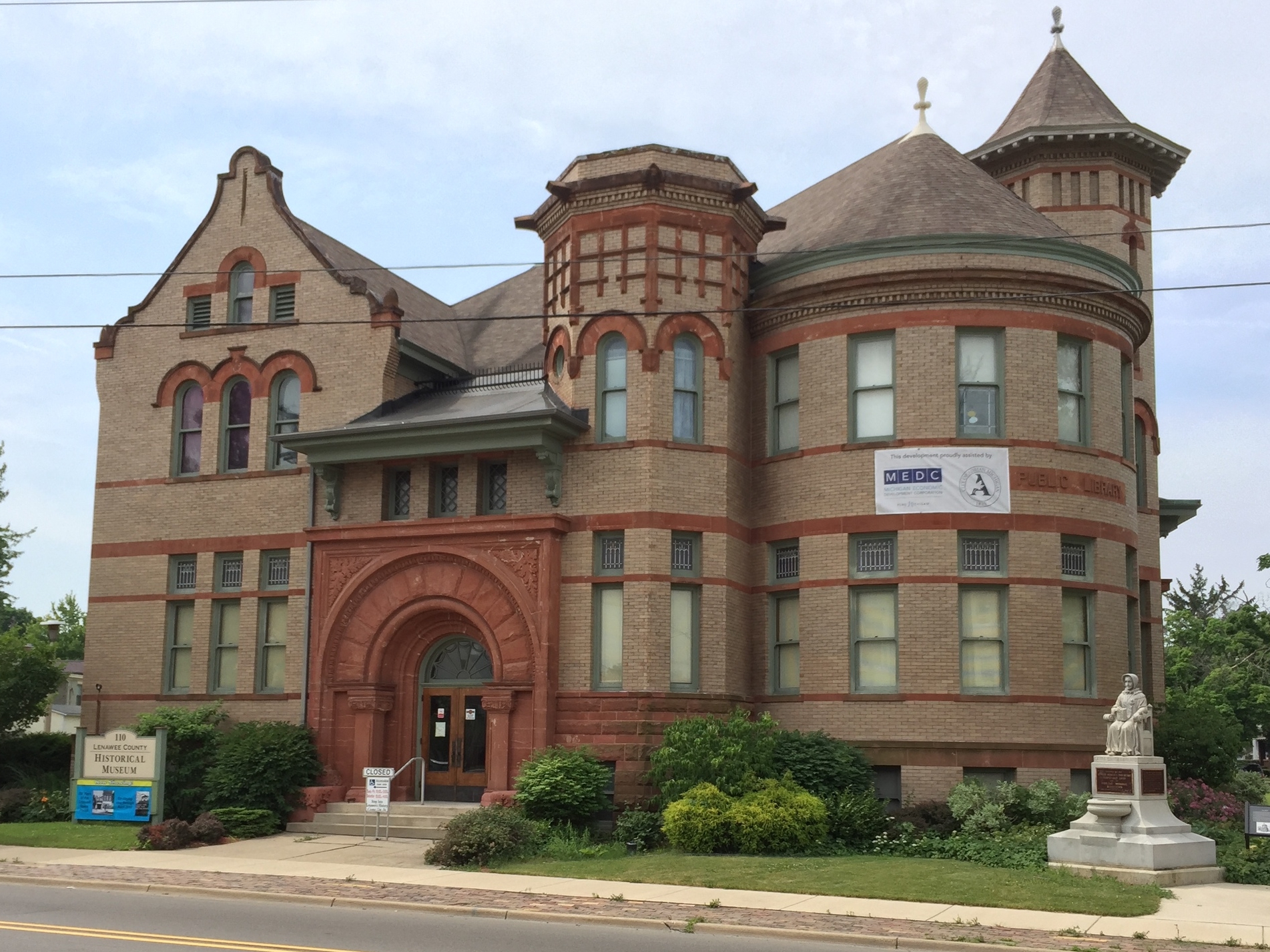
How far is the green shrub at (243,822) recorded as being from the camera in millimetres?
23703

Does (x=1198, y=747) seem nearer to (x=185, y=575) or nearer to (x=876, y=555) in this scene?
(x=876, y=555)

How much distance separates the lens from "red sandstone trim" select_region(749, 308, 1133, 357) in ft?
81.4

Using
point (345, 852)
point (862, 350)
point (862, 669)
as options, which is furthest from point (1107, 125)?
point (345, 852)

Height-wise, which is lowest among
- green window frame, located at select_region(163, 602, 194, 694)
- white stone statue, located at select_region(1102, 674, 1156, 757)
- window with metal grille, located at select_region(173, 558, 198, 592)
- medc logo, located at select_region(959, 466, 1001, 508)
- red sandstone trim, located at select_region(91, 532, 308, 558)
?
white stone statue, located at select_region(1102, 674, 1156, 757)

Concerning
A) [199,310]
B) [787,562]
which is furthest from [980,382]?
[199,310]

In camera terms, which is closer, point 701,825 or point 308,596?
point 701,825

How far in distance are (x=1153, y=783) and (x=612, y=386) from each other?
37.5 feet

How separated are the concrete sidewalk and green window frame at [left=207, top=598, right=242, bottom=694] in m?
5.62

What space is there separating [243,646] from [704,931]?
16.0m

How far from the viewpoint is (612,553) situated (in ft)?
81.3

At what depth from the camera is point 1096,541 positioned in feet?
81.9

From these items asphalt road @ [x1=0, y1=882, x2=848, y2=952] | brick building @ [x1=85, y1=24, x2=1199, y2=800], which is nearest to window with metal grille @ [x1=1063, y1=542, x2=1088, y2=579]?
brick building @ [x1=85, y1=24, x2=1199, y2=800]

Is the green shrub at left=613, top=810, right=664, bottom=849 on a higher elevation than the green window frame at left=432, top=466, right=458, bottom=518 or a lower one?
lower

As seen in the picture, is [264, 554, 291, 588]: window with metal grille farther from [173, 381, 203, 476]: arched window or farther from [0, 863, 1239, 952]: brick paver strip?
[0, 863, 1239, 952]: brick paver strip
